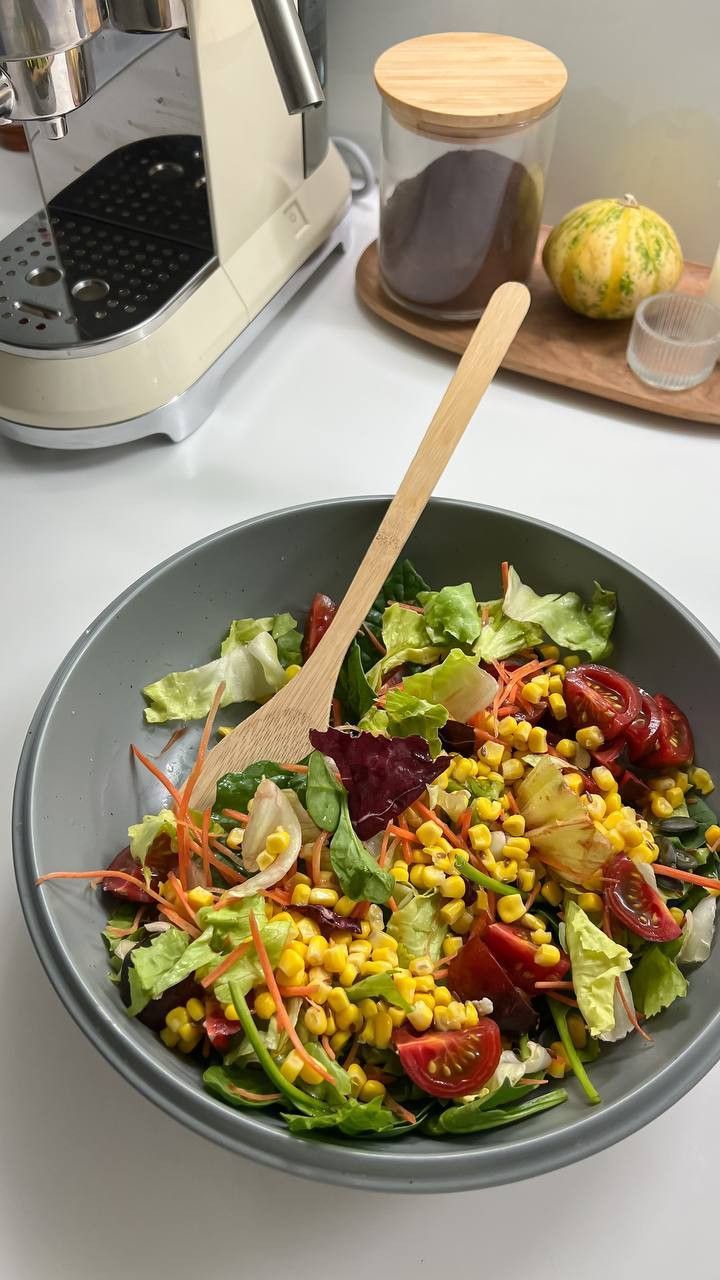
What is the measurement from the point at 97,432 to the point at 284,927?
699 mm

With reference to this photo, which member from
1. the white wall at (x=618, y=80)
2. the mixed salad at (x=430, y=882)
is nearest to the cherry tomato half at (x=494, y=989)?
the mixed salad at (x=430, y=882)

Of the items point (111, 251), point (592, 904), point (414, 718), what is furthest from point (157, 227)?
point (592, 904)

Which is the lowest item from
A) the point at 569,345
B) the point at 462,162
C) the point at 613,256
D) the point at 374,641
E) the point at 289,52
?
the point at 374,641

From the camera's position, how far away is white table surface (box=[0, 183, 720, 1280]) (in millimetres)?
750

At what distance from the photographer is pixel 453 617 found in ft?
3.29

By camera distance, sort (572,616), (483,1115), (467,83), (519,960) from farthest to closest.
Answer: (467,83) < (572,616) < (519,960) < (483,1115)

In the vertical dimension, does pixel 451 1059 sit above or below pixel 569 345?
below

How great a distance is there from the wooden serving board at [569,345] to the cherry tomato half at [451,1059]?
0.89 meters

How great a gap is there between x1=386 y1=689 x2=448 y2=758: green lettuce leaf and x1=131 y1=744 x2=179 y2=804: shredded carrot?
197mm

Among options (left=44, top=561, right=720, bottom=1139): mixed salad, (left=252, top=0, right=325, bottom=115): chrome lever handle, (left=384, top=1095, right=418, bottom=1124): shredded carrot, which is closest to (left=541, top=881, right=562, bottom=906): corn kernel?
(left=44, top=561, right=720, bottom=1139): mixed salad

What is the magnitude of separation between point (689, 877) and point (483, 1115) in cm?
26

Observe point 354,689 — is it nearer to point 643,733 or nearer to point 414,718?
point 414,718

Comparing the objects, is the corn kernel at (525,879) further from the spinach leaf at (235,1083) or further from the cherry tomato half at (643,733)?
the spinach leaf at (235,1083)

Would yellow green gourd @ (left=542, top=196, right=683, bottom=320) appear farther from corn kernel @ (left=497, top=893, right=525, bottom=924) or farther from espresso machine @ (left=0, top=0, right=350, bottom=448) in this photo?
corn kernel @ (left=497, top=893, right=525, bottom=924)
